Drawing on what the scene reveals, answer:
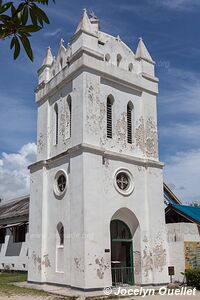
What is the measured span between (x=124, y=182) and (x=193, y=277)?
17.7ft

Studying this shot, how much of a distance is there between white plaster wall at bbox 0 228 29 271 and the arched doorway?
8777 millimetres

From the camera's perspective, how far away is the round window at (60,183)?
18.1 meters

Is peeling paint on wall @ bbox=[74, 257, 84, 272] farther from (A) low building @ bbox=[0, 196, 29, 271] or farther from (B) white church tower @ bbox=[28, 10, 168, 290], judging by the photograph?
(A) low building @ bbox=[0, 196, 29, 271]

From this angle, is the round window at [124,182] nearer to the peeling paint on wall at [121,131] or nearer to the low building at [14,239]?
the peeling paint on wall at [121,131]

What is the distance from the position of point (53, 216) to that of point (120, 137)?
→ 16.5 ft

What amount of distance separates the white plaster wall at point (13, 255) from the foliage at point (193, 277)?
38.4ft

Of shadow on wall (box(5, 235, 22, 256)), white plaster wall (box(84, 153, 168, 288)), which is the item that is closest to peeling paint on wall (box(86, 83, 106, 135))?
white plaster wall (box(84, 153, 168, 288))

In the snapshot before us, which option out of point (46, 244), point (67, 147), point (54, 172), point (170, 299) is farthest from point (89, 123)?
point (170, 299)

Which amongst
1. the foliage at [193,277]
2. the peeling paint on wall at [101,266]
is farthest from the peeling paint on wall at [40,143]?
the foliage at [193,277]

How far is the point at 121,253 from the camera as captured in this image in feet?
62.4

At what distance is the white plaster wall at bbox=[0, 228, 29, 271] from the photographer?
85.0 feet

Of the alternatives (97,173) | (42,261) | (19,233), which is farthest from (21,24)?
(19,233)

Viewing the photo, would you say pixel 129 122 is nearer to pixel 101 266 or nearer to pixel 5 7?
pixel 101 266

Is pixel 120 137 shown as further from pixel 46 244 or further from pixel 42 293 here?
pixel 42 293
